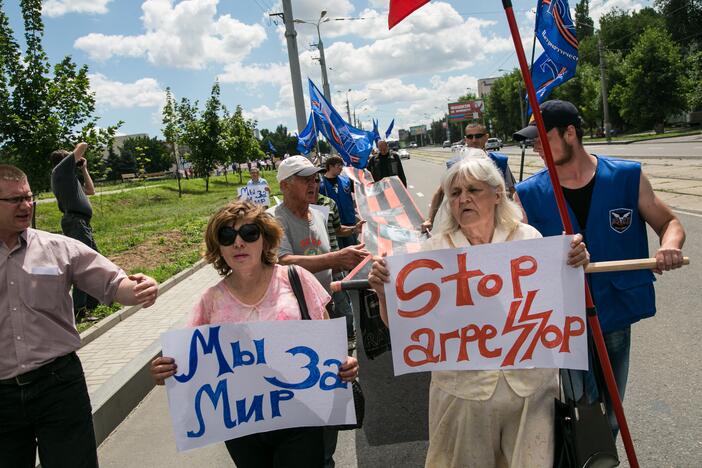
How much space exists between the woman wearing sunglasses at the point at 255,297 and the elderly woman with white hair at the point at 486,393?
459 mm

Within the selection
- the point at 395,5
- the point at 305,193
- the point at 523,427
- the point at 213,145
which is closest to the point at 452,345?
the point at 523,427

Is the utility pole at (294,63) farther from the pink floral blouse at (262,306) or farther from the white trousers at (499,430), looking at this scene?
the white trousers at (499,430)

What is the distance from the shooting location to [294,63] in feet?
46.1

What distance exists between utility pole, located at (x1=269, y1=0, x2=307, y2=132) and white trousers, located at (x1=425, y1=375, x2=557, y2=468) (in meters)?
12.2

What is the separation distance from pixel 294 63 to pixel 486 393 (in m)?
12.8

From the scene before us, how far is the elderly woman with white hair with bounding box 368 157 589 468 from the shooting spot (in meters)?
2.20

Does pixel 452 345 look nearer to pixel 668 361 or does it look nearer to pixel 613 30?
pixel 668 361

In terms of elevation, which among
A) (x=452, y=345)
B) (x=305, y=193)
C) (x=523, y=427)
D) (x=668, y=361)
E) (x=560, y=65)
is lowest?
(x=668, y=361)

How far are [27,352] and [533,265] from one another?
227 cm

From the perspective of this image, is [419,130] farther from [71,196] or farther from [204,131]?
[71,196]

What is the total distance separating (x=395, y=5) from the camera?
250 cm

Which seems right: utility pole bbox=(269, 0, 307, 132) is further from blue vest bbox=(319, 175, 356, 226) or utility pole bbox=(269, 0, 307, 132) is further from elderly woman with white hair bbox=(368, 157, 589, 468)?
elderly woman with white hair bbox=(368, 157, 589, 468)

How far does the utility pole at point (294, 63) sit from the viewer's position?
1373 cm

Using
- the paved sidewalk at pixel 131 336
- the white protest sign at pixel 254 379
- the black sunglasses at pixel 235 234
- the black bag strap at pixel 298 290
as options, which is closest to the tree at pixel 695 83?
the paved sidewalk at pixel 131 336
